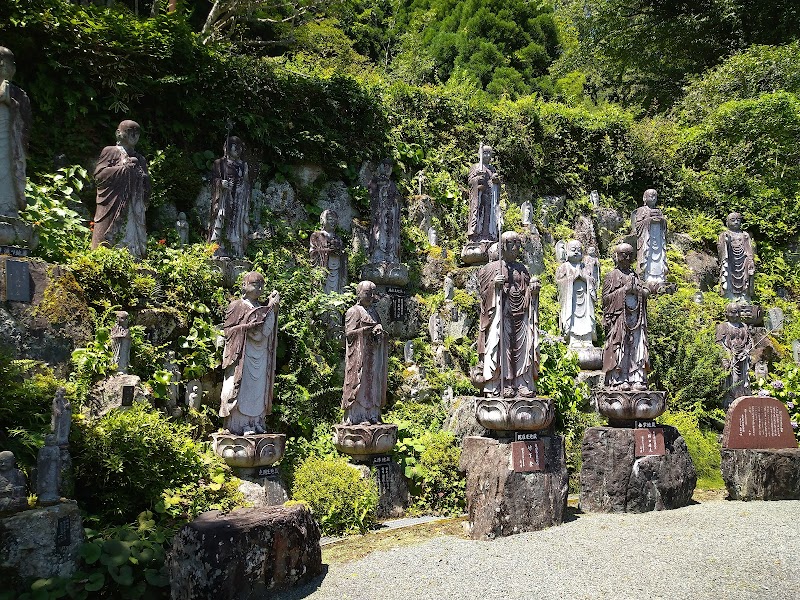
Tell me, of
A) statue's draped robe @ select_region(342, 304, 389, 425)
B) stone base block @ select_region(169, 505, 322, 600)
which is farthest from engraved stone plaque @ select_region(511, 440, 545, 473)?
stone base block @ select_region(169, 505, 322, 600)

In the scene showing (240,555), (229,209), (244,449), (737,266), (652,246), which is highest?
(652,246)

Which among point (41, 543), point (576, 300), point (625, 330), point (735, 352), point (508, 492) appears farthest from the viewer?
point (735, 352)

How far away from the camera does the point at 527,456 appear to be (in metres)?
6.90

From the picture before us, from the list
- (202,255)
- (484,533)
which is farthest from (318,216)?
(484,533)

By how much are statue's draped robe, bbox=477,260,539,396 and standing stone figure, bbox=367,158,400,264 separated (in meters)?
5.02

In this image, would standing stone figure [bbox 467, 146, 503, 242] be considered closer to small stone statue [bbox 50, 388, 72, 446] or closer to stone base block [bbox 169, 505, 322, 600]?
stone base block [bbox 169, 505, 322, 600]

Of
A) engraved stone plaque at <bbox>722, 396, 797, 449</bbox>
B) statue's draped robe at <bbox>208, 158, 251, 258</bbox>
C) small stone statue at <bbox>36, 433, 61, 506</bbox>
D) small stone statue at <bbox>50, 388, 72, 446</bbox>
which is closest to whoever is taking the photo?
small stone statue at <bbox>36, 433, 61, 506</bbox>

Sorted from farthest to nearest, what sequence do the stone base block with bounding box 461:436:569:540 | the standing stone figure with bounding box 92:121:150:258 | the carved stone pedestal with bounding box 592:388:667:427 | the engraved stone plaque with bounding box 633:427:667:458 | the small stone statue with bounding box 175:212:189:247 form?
the small stone statue with bounding box 175:212:189:247, the standing stone figure with bounding box 92:121:150:258, the carved stone pedestal with bounding box 592:388:667:427, the engraved stone plaque with bounding box 633:427:667:458, the stone base block with bounding box 461:436:569:540

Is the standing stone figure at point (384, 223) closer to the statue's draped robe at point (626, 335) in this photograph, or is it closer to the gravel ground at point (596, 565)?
the statue's draped robe at point (626, 335)

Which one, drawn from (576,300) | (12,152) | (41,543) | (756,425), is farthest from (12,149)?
(576,300)

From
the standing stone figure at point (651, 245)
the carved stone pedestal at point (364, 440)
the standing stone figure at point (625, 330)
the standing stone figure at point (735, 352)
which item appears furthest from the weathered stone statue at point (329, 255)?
the standing stone figure at point (651, 245)

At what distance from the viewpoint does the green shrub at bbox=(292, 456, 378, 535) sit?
24.6 ft

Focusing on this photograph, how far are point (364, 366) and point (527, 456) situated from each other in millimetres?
2543

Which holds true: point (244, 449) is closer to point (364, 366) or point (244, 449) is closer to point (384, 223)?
point (364, 366)
